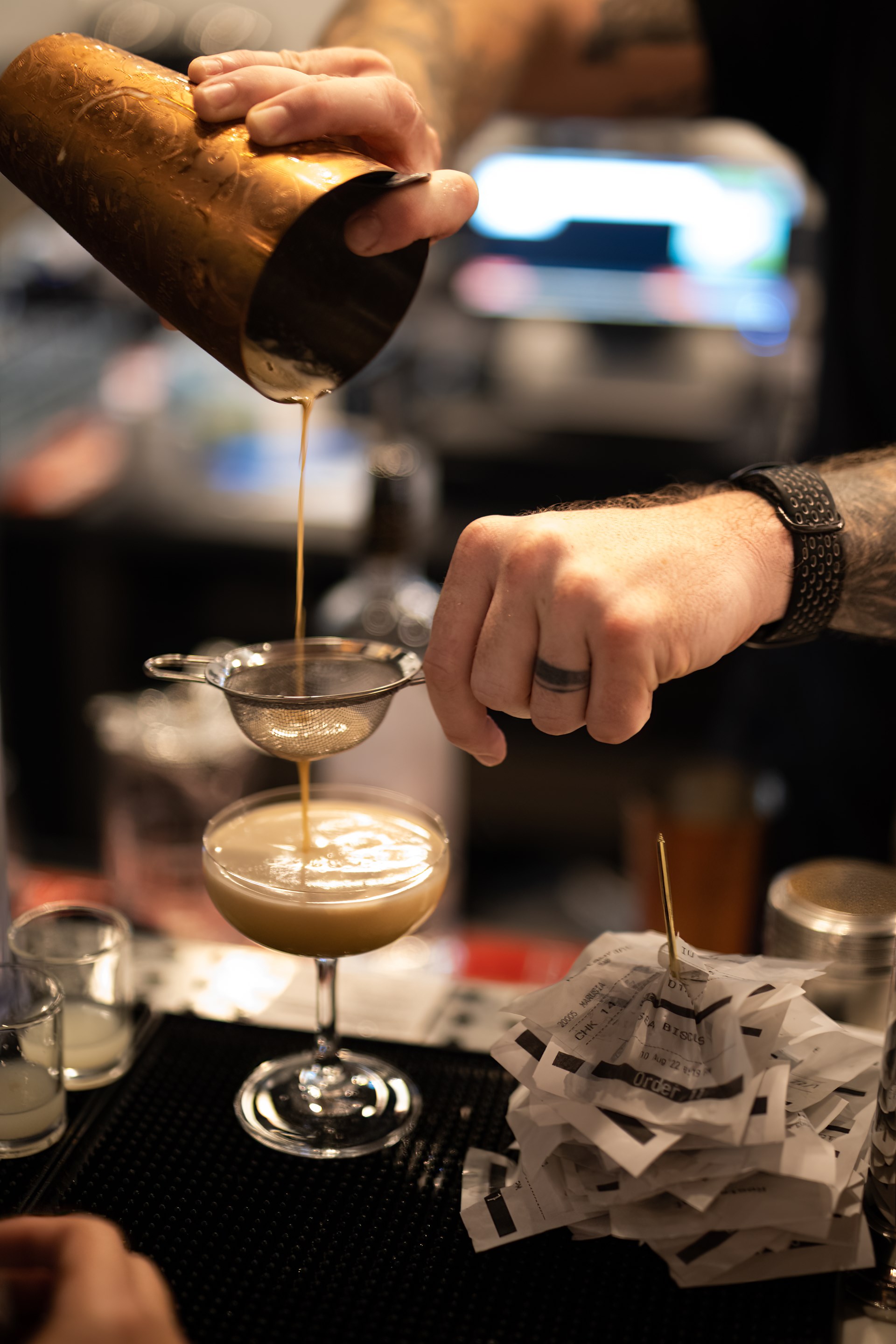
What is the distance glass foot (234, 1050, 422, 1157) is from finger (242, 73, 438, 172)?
85 cm

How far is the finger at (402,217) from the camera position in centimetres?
106

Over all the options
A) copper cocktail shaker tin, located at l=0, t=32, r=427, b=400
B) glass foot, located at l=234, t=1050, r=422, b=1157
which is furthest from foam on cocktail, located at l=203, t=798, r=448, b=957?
copper cocktail shaker tin, located at l=0, t=32, r=427, b=400

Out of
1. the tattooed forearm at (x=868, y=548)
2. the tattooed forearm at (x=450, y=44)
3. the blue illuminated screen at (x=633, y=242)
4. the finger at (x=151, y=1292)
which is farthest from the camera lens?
the blue illuminated screen at (x=633, y=242)

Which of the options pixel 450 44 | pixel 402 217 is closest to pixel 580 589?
pixel 402 217

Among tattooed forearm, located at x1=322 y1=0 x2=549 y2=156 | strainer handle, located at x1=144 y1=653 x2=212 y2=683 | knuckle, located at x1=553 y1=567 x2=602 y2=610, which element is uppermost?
tattooed forearm, located at x1=322 y1=0 x2=549 y2=156

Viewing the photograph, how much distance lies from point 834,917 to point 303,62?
1.00 metres

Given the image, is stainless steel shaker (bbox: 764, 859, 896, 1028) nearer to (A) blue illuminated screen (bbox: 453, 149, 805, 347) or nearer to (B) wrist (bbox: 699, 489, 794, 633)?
(B) wrist (bbox: 699, 489, 794, 633)

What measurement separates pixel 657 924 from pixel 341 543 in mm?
1669

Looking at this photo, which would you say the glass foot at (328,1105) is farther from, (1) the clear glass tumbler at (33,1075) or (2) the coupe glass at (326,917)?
(1) the clear glass tumbler at (33,1075)

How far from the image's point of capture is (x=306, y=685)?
1.25m

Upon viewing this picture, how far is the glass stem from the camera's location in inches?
46.6

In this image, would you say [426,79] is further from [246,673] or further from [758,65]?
[246,673]

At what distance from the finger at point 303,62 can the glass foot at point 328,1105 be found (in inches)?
36.6

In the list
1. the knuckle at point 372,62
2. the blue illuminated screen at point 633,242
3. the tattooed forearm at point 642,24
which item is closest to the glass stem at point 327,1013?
the knuckle at point 372,62
